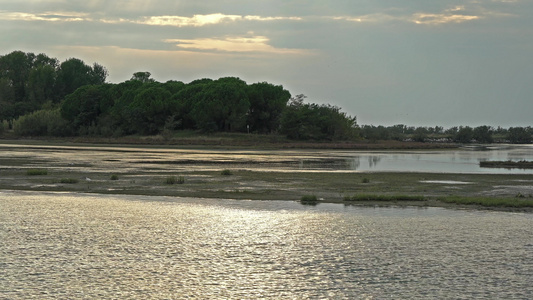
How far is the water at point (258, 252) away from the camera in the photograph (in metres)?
14.4

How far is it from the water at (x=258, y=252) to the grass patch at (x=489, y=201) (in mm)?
2222

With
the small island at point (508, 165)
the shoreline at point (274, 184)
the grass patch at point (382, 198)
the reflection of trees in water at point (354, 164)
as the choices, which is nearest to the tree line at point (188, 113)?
the reflection of trees in water at point (354, 164)

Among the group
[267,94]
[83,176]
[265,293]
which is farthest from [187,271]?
[267,94]

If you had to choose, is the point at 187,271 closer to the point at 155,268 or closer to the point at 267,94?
the point at 155,268

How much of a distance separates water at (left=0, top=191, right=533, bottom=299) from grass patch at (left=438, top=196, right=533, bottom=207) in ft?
7.29

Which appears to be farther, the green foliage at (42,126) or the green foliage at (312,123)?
Result: the green foliage at (42,126)

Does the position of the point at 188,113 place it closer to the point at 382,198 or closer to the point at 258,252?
the point at 382,198

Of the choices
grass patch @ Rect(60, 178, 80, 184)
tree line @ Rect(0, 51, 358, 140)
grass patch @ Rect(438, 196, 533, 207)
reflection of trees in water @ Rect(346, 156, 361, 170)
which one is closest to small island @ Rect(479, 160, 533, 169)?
reflection of trees in water @ Rect(346, 156, 361, 170)

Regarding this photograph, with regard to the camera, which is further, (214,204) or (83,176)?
(83,176)

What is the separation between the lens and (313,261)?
17266 millimetres

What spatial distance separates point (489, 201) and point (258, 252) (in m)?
16.4

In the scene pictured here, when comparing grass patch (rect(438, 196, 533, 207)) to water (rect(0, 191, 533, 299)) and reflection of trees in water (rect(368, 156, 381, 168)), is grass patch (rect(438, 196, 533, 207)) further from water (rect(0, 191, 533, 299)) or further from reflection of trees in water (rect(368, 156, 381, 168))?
reflection of trees in water (rect(368, 156, 381, 168))

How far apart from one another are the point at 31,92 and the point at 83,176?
165 meters

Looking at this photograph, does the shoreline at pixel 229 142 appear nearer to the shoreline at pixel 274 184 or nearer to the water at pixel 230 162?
the water at pixel 230 162
